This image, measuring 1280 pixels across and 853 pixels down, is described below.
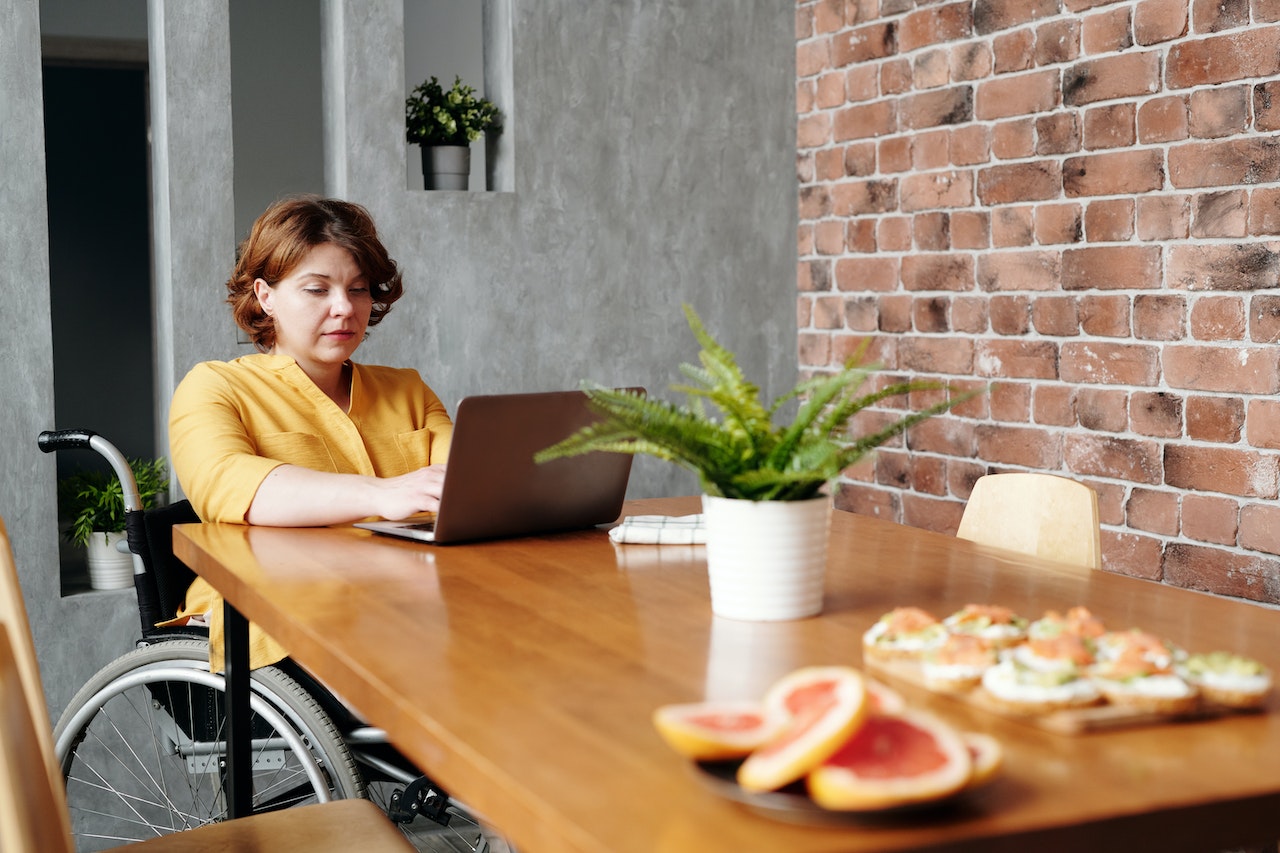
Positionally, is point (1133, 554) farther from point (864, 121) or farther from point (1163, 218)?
point (864, 121)

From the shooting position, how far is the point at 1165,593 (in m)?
1.40

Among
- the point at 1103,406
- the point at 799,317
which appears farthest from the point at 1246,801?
the point at 799,317

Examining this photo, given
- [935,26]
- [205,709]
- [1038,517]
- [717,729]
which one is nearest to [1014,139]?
[935,26]

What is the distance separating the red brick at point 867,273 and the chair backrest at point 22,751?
2513mm

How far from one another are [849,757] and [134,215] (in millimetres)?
4831

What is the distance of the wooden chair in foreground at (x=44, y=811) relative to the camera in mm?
946

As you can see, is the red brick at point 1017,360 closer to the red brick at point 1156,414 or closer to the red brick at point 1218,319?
the red brick at point 1156,414

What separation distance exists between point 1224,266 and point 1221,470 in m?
0.39

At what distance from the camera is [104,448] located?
92.7 inches

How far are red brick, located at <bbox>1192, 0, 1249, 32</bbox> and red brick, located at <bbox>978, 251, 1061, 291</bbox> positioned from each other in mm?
566

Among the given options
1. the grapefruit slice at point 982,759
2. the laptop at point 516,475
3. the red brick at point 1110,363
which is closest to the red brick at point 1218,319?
the red brick at point 1110,363

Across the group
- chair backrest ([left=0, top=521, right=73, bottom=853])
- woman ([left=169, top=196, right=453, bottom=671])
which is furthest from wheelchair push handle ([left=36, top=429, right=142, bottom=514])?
chair backrest ([left=0, top=521, right=73, bottom=853])

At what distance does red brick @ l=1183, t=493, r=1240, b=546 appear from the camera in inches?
97.7

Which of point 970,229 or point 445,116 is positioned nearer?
point 970,229
